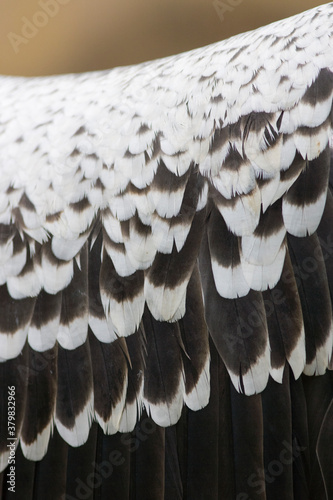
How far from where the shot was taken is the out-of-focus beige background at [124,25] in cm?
241

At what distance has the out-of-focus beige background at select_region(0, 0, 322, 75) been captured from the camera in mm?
2408

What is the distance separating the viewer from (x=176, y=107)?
1017 millimetres

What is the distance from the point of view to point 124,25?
2455 millimetres

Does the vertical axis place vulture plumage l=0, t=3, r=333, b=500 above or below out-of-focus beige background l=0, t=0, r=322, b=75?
below

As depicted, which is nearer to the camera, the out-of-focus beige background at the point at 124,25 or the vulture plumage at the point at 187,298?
the vulture plumage at the point at 187,298

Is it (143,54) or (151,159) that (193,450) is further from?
(143,54)

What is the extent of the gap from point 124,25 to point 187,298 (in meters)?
1.82

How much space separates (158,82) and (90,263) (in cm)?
38

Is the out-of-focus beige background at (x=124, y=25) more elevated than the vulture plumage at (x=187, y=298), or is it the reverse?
the out-of-focus beige background at (x=124, y=25)

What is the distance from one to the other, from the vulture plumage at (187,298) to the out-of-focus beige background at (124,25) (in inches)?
58.9

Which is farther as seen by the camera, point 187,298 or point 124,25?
point 124,25

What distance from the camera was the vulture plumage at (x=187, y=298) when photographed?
960 mm

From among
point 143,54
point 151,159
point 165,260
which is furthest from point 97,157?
point 143,54

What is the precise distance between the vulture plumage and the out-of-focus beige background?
Result: 1497 millimetres
